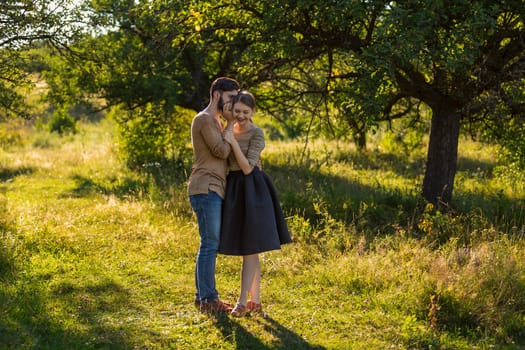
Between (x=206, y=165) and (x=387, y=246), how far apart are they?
3.16m

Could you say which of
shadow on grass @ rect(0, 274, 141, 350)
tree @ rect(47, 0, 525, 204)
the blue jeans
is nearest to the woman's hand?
the blue jeans

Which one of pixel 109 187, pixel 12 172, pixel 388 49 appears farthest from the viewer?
pixel 12 172

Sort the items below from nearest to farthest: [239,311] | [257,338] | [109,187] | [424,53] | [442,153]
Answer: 1. [257,338]
2. [239,311]
3. [424,53]
4. [442,153]
5. [109,187]

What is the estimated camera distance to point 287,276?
7242mm

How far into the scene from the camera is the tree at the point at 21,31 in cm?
862

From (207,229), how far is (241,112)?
42.5 inches

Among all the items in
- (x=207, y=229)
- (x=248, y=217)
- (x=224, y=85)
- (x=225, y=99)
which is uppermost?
(x=224, y=85)

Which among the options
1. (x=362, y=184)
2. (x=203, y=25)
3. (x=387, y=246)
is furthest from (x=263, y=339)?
(x=362, y=184)

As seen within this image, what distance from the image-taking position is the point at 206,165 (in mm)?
5688

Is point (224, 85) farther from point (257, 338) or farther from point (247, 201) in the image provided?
point (257, 338)

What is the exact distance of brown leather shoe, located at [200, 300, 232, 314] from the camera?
19.6ft

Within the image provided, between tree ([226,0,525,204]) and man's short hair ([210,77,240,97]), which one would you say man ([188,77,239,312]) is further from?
tree ([226,0,525,204])

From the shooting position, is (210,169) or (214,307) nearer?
(210,169)

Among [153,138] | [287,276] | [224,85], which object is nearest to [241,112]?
[224,85]
